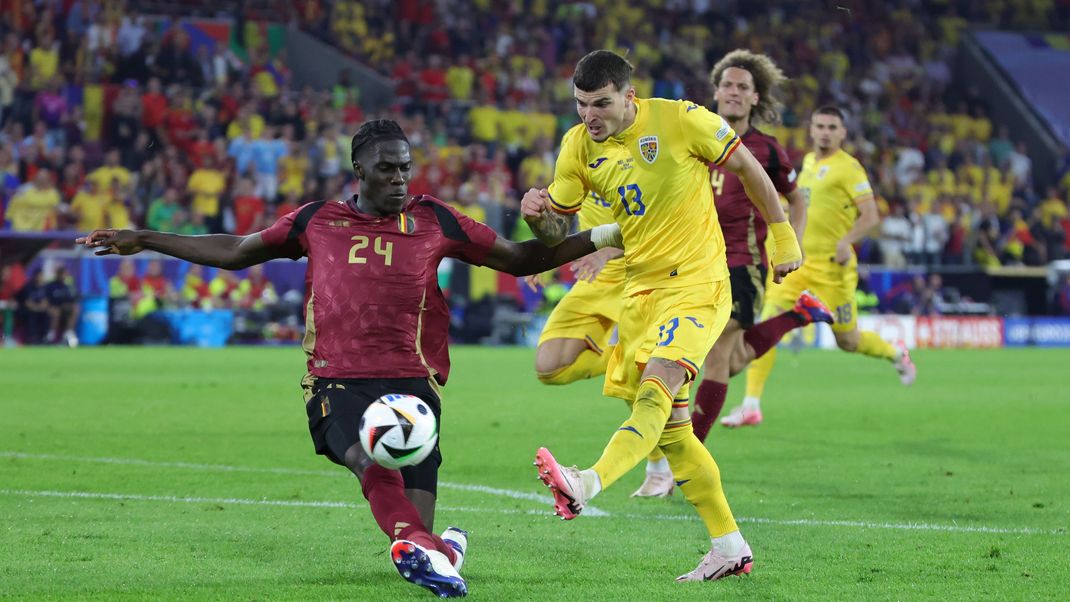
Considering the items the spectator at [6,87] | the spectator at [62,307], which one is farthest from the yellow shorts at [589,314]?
the spectator at [6,87]

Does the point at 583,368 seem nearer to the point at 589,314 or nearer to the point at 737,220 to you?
the point at 589,314

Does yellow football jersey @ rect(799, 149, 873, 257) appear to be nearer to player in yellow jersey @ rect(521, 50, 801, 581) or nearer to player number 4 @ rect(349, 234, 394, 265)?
player in yellow jersey @ rect(521, 50, 801, 581)

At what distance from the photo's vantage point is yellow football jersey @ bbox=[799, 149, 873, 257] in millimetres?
12398

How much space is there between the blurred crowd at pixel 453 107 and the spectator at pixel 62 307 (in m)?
1.16

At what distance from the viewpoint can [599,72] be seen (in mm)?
5965

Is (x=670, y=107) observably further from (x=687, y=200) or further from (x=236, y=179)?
(x=236, y=179)

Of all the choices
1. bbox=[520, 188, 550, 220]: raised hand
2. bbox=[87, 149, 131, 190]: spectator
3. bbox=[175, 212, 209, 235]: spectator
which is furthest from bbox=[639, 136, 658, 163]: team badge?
bbox=[87, 149, 131, 190]: spectator

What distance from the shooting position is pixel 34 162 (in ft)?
75.5

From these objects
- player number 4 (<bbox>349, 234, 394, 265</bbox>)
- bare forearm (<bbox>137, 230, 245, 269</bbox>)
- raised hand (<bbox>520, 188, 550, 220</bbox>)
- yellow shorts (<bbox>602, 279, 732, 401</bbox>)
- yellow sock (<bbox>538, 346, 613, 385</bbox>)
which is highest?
raised hand (<bbox>520, 188, 550, 220</bbox>)

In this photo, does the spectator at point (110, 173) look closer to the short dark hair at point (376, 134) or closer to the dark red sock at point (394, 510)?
the short dark hair at point (376, 134)

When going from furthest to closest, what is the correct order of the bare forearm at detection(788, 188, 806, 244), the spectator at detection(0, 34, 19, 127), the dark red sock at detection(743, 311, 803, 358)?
the spectator at detection(0, 34, 19, 127) < the dark red sock at detection(743, 311, 803, 358) < the bare forearm at detection(788, 188, 806, 244)

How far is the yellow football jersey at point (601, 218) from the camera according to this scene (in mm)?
8281

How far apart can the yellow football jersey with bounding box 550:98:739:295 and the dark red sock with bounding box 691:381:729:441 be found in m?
2.13

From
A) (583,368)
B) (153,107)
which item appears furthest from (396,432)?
(153,107)
